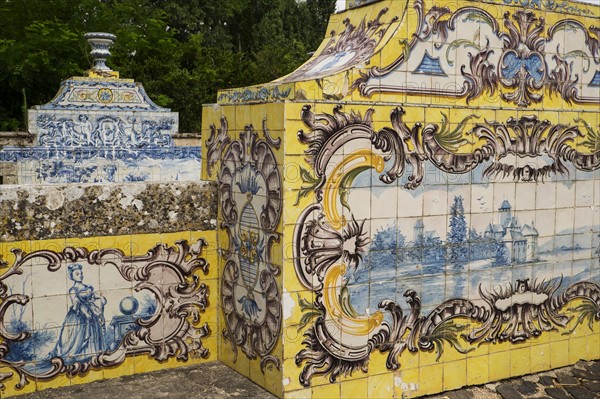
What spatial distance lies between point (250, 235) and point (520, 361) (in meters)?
2.37

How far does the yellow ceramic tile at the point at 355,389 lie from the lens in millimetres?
4871

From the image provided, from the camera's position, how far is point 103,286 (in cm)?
510

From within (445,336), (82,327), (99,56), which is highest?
(99,56)

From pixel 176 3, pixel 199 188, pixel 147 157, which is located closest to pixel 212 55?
pixel 176 3

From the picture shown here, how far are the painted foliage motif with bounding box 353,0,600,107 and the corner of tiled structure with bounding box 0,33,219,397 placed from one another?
1740 mm

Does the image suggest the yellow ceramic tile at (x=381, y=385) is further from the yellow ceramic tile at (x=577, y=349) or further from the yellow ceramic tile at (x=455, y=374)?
the yellow ceramic tile at (x=577, y=349)

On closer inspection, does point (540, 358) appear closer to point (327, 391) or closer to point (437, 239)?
point (437, 239)

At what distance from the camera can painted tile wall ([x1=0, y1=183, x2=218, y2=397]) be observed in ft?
15.9

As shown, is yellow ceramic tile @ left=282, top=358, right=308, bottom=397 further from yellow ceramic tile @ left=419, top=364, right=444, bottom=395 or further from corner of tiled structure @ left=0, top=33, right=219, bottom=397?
corner of tiled structure @ left=0, top=33, right=219, bottom=397

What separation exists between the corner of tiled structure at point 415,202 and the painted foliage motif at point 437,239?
13 millimetres

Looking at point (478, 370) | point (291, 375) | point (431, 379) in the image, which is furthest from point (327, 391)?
point (478, 370)

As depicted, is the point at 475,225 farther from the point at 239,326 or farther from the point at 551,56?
the point at 239,326

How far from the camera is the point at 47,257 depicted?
4910 mm

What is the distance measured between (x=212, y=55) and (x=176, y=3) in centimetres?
495
